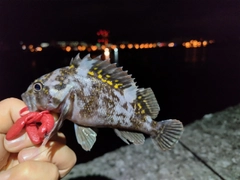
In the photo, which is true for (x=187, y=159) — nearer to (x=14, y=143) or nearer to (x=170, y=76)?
(x=170, y=76)

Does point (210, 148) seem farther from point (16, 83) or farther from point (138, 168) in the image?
point (16, 83)

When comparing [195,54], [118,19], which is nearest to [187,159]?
[195,54]

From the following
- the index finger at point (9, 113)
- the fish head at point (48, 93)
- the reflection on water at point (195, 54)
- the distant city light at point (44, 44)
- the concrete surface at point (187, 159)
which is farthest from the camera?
the reflection on water at point (195, 54)

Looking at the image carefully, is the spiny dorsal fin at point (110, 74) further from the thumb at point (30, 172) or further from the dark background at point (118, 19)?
the dark background at point (118, 19)

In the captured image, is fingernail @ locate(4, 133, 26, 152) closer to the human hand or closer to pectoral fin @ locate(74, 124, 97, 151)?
the human hand

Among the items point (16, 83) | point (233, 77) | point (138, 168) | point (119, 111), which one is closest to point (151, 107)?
point (119, 111)

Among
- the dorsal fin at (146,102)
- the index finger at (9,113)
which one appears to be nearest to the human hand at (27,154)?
the index finger at (9,113)

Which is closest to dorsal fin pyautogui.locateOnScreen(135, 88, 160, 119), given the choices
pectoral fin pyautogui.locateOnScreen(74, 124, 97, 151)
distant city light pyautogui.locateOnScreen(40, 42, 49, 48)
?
pectoral fin pyautogui.locateOnScreen(74, 124, 97, 151)
